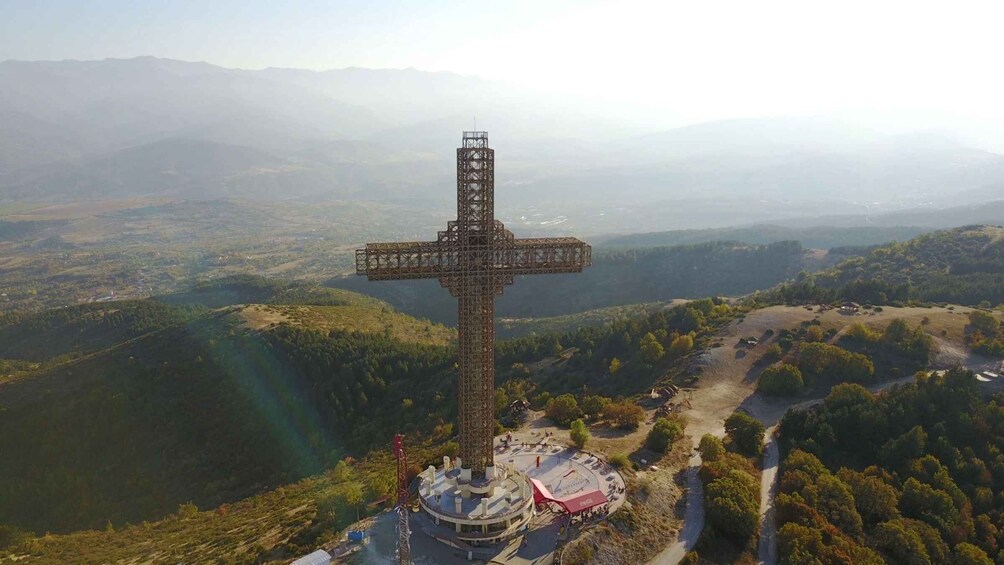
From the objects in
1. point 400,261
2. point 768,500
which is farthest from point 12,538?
point 768,500

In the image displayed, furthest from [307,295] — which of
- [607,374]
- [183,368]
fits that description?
[607,374]

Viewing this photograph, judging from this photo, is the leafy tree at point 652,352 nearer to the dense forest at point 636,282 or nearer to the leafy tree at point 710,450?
the leafy tree at point 710,450

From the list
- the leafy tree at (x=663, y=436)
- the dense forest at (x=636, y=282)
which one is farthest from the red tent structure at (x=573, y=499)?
the dense forest at (x=636, y=282)

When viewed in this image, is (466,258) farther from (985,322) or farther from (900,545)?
(985,322)

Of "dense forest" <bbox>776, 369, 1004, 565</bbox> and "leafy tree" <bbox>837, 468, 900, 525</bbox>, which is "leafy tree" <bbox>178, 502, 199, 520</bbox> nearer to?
"dense forest" <bbox>776, 369, 1004, 565</bbox>

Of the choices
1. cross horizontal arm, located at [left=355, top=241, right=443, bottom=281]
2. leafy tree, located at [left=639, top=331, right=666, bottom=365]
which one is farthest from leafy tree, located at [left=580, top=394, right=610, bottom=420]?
cross horizontal arm, located at [left=355, top=241, right=443, bottom=281]

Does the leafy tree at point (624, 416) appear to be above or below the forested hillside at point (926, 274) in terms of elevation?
below
